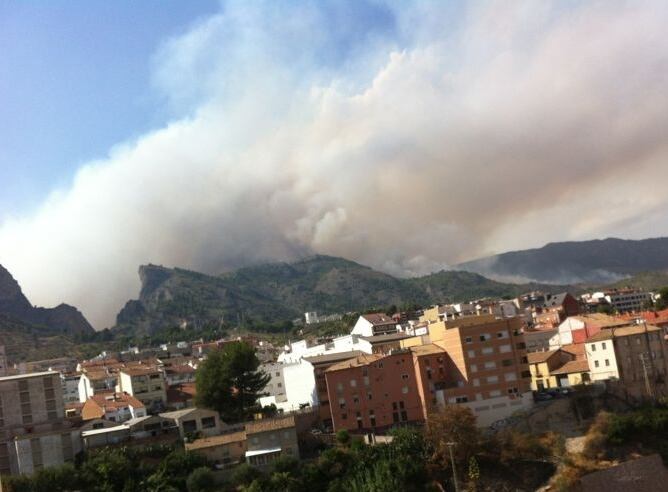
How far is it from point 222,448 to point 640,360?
4379 centimetres

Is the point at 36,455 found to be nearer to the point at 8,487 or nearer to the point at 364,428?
the point at 8,487

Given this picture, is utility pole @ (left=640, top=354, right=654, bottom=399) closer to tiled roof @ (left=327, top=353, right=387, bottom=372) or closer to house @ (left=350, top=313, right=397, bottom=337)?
tiled roof @ (left=327, top=353, right=387, bottom=372)

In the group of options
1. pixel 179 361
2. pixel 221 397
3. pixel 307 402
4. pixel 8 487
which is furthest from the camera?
pixel 179 361

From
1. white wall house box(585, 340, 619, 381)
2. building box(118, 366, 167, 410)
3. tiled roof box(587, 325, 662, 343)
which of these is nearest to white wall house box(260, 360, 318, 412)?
building box(118, 366, 167, 410)

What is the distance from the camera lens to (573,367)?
77.9m

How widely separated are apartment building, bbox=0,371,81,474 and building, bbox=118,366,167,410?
23.7 m

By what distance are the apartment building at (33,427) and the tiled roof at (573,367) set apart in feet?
171

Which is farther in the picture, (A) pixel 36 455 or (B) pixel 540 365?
(B) pixel 540 365

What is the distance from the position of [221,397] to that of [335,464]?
19.0 meters

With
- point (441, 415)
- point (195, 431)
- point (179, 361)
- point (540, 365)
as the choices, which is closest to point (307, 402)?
point (195, 431)

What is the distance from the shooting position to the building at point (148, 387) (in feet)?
297

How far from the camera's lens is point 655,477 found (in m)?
62.4

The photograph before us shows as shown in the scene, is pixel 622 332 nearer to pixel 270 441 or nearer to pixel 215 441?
pixel 270 441

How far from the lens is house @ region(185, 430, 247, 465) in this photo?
202ft
